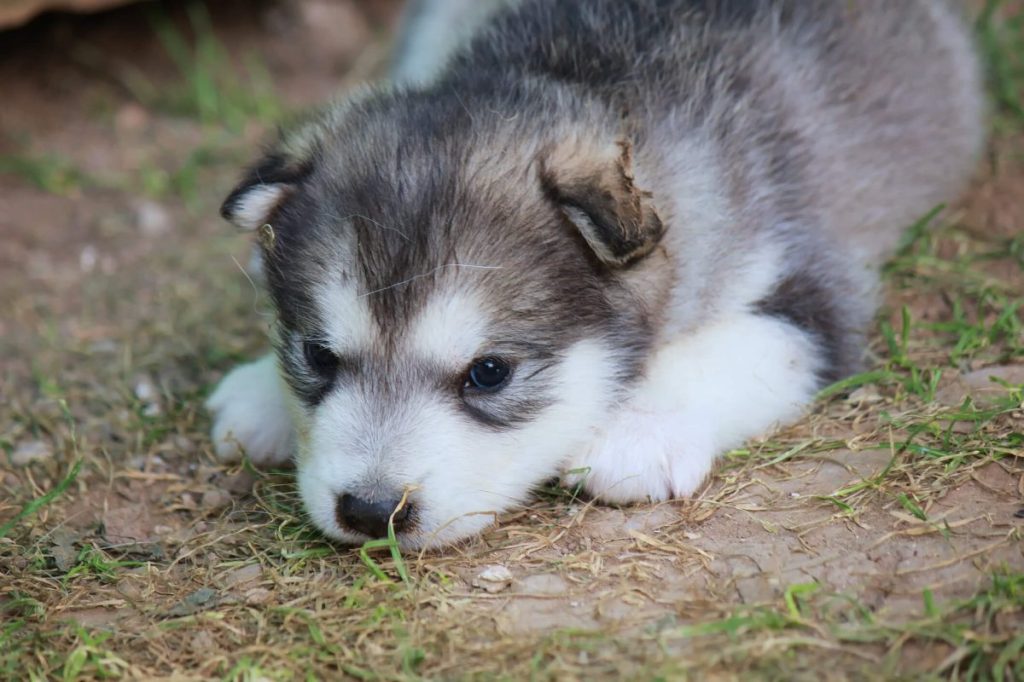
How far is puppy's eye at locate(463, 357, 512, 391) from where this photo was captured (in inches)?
139

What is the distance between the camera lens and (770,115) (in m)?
4.58

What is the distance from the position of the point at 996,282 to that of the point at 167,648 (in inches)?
148

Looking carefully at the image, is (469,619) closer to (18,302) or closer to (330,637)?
(330,637)

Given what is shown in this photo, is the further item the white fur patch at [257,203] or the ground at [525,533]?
the white fur patch at [257,203]

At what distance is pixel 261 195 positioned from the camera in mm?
3875

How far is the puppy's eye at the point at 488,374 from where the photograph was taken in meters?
3.54

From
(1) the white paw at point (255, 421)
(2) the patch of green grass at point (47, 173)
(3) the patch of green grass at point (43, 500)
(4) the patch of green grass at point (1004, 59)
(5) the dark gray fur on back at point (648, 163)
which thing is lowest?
(2) the patch of green grass at point (47, 173)

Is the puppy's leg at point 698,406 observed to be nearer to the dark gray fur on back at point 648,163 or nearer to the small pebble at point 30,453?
the dark gray fur on back at point 648,163

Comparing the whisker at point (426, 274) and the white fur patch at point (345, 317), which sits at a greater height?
the whisker at point (426, 274)

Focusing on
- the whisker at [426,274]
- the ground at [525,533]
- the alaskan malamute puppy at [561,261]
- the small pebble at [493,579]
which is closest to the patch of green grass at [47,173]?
the ground at [525,533]

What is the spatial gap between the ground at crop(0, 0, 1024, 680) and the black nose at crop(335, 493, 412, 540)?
5.1 inches

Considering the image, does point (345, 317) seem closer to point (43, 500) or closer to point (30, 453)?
point (43, 500)

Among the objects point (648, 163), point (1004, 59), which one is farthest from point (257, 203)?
point (1004, 59)

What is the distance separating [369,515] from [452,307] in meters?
0.68
